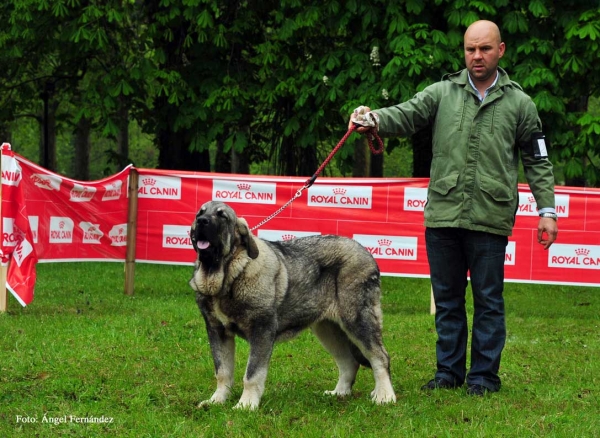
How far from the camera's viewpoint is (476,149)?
6.08 metres

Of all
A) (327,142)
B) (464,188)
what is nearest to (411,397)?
(464,188)

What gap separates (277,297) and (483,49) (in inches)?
87.9

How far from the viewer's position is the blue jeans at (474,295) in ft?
20.4

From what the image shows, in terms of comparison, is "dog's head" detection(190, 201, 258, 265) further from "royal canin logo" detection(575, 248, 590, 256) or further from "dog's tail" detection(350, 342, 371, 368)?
"royal canin logo" detection(575, 248, 590, 256)

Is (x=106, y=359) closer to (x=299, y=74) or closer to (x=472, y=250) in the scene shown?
(x=472, y=250)

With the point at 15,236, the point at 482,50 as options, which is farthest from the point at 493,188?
the point at 15,236

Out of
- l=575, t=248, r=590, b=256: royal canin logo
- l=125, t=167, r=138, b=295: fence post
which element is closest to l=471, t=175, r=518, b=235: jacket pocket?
l=575, t=248, r=590, b=256: royal canin logo

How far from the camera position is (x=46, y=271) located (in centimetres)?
1546

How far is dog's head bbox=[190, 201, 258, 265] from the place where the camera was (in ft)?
18.6

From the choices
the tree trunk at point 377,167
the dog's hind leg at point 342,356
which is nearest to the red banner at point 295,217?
the dog's hind leg at point 342,356

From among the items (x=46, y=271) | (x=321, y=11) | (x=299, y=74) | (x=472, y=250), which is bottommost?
(x=46, y=271)

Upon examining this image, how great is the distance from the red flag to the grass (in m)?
0.41

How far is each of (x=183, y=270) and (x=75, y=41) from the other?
442 cm

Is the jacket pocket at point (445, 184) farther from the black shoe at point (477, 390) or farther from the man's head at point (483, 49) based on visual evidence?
the black shoe at point (477, 390)
